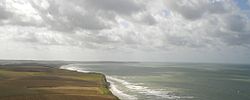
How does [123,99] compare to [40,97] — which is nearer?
[40,97]

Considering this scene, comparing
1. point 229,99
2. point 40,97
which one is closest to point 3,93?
point 40,97

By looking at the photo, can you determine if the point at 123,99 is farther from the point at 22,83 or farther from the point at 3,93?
the point at 22,83

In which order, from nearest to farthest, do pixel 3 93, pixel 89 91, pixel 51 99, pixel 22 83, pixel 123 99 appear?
pixel 51 99
pixel 3 93
pixel 123 99
pixel 89 91
pixel 22 83

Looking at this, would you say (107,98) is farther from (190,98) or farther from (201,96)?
(201,96)

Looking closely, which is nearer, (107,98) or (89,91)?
(107,98)

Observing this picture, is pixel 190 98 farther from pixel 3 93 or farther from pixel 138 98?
pixel 3 93

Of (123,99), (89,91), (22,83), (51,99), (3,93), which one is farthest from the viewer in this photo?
(22,83)

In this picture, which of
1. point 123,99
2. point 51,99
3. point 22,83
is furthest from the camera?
point 22,83

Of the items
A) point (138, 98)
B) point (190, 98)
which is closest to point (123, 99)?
point (138, 98)

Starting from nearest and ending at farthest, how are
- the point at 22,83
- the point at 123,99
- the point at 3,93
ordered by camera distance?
the point at 3,93, the point at 123,99, the point at 22,83
